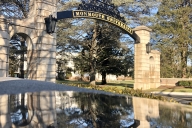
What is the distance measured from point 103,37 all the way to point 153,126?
21382 mm

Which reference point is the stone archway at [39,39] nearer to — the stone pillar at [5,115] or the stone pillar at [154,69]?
the stone pillar at [5,115]

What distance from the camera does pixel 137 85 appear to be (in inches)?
774

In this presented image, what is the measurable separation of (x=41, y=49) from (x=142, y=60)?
32.6ft

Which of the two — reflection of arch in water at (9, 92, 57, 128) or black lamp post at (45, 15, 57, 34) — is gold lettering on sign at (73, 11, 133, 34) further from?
reflection of arch in water at (9, 92, 57, 128)

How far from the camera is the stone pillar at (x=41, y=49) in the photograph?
38.7 feet

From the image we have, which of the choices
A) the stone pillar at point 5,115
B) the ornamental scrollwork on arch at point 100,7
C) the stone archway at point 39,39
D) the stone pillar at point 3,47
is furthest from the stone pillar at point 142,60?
the stone pillar at point 5,115

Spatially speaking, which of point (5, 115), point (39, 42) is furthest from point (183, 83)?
point (5, 115)

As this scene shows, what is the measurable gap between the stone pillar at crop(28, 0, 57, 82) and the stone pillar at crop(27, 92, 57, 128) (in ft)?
19.7

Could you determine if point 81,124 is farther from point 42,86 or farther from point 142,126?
point 42,86

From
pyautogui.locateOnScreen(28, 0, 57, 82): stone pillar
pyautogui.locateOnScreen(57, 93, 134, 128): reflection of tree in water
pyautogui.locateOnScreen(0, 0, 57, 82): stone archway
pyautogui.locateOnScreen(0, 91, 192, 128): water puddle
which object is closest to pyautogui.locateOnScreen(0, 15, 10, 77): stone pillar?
pyautogui.locateOnScreen(0, 0, 57, 82): stone archway

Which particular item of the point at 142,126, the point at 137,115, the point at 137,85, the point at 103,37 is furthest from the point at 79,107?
the point at 103,37

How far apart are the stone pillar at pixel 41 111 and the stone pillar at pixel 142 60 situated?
46.3ft

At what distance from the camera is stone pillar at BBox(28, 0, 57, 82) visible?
11.8 m

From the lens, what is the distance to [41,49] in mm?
11836
